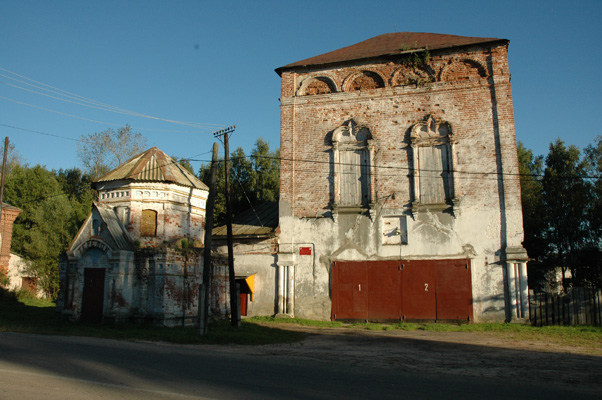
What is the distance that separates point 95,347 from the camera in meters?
11.4

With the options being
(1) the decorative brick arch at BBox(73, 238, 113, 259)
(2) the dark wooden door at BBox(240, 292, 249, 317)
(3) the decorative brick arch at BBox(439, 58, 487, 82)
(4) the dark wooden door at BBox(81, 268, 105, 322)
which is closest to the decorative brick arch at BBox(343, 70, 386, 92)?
(3) the decorative brick arch at BBox(439, 58, 487, 82)

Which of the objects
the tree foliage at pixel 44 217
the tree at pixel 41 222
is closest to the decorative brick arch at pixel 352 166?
the tree foliage at pixel 44 217

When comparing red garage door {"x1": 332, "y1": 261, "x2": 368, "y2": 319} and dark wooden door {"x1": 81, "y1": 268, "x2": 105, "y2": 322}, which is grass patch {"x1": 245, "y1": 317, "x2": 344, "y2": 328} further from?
dark wooden door {"x1": 81, "y1": 268, "x2": 105, "y2": 322}

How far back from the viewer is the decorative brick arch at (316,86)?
2231cm

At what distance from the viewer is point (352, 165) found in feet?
69.7

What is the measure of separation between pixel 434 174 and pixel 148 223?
12040 mm

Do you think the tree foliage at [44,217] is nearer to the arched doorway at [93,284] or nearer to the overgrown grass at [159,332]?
the overgrown grass at [159,332]

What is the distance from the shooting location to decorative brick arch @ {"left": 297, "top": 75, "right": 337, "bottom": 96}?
22312 mm

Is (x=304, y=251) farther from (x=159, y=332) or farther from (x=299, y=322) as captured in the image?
(x=159, y=332)

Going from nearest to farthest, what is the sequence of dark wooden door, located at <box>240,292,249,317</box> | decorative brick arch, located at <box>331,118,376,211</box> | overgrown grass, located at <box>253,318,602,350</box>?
overgrown grass, located at <box>253,318,602,350</box> < decorative brick arch, located at <box>331,118,376,211</box> < dark wooden door, located at <box>240,292,249,317</box>

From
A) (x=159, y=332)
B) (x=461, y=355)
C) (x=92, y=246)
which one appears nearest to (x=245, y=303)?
(x=159, y=332)

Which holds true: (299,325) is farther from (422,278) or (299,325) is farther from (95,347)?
(95,347)

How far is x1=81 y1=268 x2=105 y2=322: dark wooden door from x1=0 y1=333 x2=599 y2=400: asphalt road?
7763 millimetres

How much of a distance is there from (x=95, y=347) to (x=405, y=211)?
1308 cm
